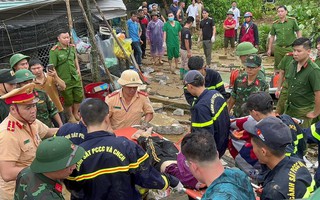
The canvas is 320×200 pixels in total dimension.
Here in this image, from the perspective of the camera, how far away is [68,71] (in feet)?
22.6

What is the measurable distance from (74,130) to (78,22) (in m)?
5.65

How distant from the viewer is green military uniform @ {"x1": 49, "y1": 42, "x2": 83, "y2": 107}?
675cm

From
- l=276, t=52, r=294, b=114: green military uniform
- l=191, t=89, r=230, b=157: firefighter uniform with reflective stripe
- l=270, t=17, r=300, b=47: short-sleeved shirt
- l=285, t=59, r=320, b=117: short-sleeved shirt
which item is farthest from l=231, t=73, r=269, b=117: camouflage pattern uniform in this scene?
l=270, t=17, r=300, b=47: short-sleeved shirt

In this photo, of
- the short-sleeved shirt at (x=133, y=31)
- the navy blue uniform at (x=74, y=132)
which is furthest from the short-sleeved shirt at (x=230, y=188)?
the short-sleeved shirt at (x=133, y=31)

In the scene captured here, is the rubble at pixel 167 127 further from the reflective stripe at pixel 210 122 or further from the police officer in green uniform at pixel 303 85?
the reflective stripe at pixel 210 122

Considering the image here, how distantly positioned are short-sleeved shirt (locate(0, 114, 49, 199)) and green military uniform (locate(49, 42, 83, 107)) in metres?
3.28

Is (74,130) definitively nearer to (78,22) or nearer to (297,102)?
(297,102)

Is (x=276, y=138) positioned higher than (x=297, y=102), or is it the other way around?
(x=276, y=138)

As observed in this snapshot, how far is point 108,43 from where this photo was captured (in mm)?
9211

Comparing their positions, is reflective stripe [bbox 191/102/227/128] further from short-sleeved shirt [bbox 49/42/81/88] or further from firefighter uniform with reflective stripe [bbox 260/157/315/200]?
short-sleeved shirt [bbox 49/42/81/88]

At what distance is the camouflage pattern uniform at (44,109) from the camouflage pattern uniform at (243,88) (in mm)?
2672

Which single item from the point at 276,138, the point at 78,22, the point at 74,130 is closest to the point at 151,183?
the point at 74,130

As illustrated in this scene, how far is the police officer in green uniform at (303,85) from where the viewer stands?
5.25 meters

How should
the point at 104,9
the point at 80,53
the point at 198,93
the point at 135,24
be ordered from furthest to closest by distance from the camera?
the point at 135,24 < the point at 104,9 < the point at 80,53 < the point at 198,93
